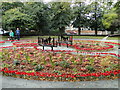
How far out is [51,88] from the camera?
4.54 m

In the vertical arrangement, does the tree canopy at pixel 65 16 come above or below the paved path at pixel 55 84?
above

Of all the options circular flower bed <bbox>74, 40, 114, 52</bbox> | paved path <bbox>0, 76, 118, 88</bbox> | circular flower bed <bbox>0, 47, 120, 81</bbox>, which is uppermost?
circular flower bed <bbox>74, 40, 114, 52</bbox>

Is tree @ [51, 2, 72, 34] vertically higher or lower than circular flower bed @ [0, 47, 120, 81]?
higher

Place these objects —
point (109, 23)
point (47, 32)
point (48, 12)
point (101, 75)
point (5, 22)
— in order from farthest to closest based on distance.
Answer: point (47, 32), point (48, 12), point (109, 23), point (5, 22), point (101, 75)

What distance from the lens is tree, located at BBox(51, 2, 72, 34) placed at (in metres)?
29.8

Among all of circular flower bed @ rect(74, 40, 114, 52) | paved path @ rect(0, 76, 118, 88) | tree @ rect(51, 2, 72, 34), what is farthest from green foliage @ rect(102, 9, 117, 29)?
paved path @ rect(0, 76, 118, 88)

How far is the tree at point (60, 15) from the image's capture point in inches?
1173

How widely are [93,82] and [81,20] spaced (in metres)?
27.6

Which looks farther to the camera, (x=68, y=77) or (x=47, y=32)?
(x=47, y=32)

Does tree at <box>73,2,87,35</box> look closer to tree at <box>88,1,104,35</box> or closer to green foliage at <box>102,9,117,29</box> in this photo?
tree at <box>88,1,104,35</box>

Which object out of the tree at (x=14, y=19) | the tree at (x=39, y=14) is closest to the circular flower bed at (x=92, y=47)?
the tree at (x=14, y=19)

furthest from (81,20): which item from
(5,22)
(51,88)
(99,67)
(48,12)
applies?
(51,88)

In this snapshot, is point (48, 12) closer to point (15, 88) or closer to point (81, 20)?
point (81, 20)

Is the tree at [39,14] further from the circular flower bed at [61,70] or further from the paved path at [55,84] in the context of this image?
the paved path at [55,84]
